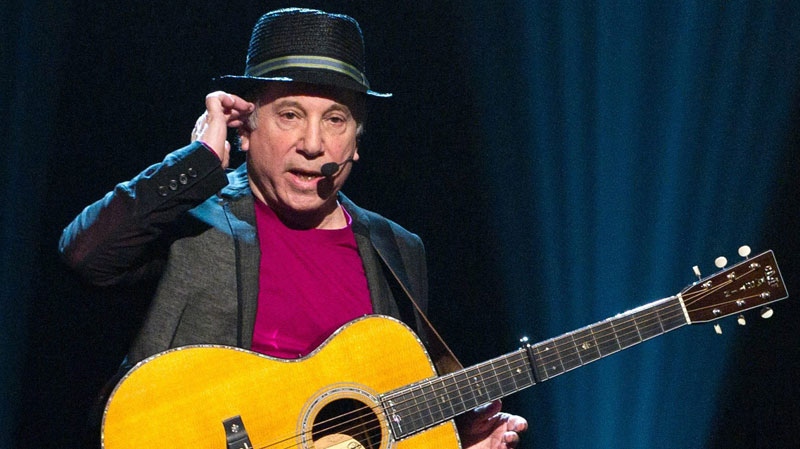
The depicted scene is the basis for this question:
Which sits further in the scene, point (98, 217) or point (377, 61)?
point (377, 61)

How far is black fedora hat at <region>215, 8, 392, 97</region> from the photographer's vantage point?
7.73 feet

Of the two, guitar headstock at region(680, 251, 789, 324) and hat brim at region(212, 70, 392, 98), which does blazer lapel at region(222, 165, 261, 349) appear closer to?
hat brim at region(212, 70, 392, 98)

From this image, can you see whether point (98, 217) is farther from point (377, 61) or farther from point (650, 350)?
point (650, 350)

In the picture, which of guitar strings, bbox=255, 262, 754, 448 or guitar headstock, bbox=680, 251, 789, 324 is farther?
guitar headstock, bbox=680, 251, 789, 324

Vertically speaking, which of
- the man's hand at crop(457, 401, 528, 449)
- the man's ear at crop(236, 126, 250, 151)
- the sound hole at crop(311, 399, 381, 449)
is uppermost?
the man's ear at crop(236, 126, 250, 151)

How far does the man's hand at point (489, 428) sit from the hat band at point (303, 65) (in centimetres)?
102

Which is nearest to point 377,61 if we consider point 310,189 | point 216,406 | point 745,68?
point 310,189

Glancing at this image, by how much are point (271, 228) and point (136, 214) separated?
0.49 m

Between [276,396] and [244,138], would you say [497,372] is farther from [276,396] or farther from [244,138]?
[244,138]

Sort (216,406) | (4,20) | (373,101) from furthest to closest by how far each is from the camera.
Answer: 1. (373,101)
2. (4,20)
3. (216,406)

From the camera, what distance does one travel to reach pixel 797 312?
3582 mm

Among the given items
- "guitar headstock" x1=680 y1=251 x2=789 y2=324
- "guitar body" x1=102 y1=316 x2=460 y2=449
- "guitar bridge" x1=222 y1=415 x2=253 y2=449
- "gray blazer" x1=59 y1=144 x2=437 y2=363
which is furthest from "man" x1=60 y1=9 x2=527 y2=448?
"guitar headstock" x1=680 y1=251 x2=789 y2=324

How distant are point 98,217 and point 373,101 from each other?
158 centimetres

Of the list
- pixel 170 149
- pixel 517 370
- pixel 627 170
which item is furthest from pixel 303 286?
pixel 627 170
